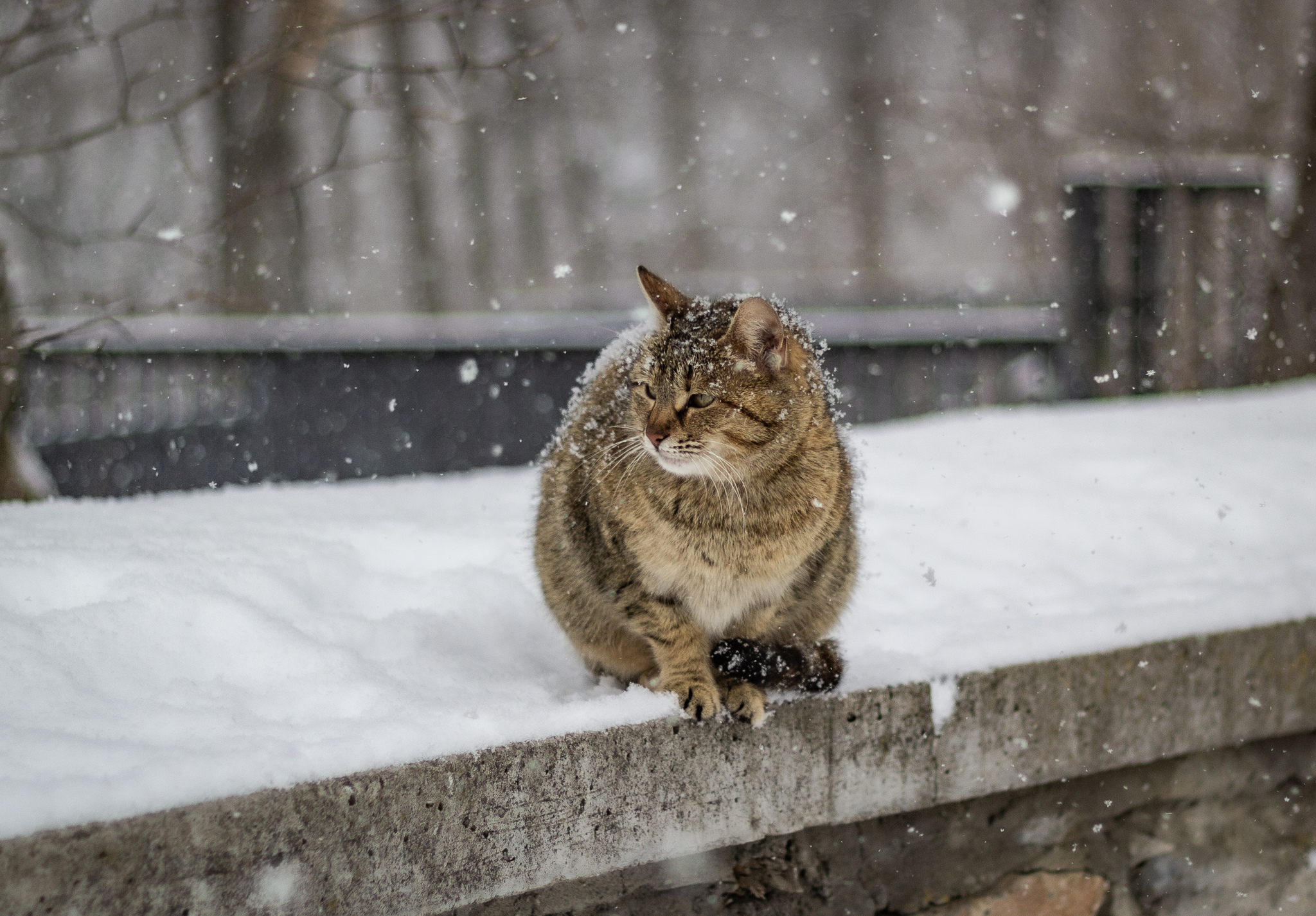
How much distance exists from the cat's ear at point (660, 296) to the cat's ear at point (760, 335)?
7.9 inches

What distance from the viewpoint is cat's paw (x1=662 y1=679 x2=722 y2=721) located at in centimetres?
196

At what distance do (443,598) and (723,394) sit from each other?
0.89 m

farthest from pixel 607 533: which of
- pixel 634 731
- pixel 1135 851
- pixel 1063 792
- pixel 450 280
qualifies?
pixel 450 280

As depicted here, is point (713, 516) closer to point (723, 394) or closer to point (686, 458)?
point (686, 458)

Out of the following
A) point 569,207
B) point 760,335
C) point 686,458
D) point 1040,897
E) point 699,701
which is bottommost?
point 1040,897

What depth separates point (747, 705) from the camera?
2018mm

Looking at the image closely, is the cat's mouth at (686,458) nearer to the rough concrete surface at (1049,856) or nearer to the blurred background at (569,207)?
the rough concrete surface at (1049,856)

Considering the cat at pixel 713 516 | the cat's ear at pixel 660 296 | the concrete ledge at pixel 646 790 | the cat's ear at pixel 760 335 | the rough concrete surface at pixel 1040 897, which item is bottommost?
the rough concrete surface at pixel 1040 897

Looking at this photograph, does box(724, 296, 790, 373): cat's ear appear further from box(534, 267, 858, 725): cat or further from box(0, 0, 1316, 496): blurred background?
box(0, 0, 1316, 496): blurred background

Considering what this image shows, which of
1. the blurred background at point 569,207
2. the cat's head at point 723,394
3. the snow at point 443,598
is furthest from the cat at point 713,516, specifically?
the blurred background at point 569,207

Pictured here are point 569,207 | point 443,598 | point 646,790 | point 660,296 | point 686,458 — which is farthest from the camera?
point 569,207

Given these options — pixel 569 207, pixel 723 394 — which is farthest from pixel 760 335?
pixel 569 207

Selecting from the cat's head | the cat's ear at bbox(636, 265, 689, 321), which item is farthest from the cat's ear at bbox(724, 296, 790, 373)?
the cat's ear at bbox(636, 265, 689, 321)

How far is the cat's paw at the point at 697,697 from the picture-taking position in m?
1.96
